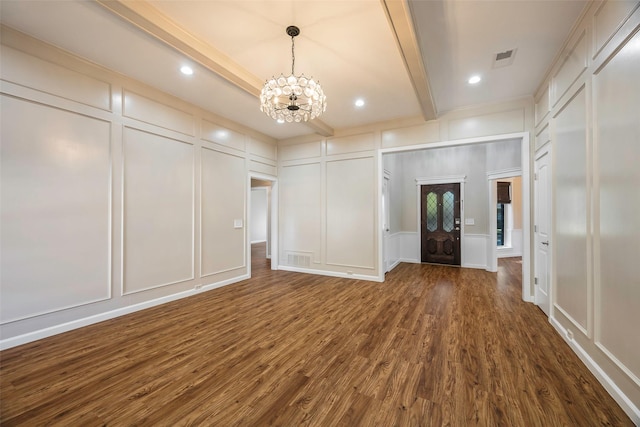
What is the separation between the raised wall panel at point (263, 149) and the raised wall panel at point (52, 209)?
2.64 meters

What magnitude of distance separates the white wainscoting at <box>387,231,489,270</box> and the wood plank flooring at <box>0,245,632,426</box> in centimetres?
294

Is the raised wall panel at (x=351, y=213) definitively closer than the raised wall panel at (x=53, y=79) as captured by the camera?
No

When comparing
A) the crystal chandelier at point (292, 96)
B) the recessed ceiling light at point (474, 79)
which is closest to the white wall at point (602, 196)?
the recessed ceiling light at point (474, 79)

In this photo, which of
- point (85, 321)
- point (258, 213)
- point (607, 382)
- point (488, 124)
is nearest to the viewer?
point (607, 382)

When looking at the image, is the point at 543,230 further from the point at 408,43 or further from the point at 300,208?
the point at 300,208

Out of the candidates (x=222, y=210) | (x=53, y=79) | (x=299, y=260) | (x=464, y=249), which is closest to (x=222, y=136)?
(x=222, y=210)

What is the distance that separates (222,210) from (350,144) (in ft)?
9.93

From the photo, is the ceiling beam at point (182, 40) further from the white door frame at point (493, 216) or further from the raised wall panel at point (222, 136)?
the white door frame at point (493, 216)

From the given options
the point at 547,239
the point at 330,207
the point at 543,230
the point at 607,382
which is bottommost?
the point at 607,382

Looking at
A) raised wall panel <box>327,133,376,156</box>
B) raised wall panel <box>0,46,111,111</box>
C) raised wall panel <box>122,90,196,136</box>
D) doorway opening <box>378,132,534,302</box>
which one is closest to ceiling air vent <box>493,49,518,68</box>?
doorway opening <box>378,132,534,302</box>

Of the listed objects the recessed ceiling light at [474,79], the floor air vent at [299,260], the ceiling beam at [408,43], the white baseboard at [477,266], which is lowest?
the white baseboard at [477,266]

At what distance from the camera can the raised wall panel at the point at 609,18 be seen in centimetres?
172

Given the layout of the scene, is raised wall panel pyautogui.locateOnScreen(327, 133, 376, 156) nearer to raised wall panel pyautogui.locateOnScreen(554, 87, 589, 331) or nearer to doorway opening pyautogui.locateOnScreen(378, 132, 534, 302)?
doorway opening pyautogui.locateOnScreen(378, 132, 534, 302)

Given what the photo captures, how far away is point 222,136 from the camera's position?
4801mm
